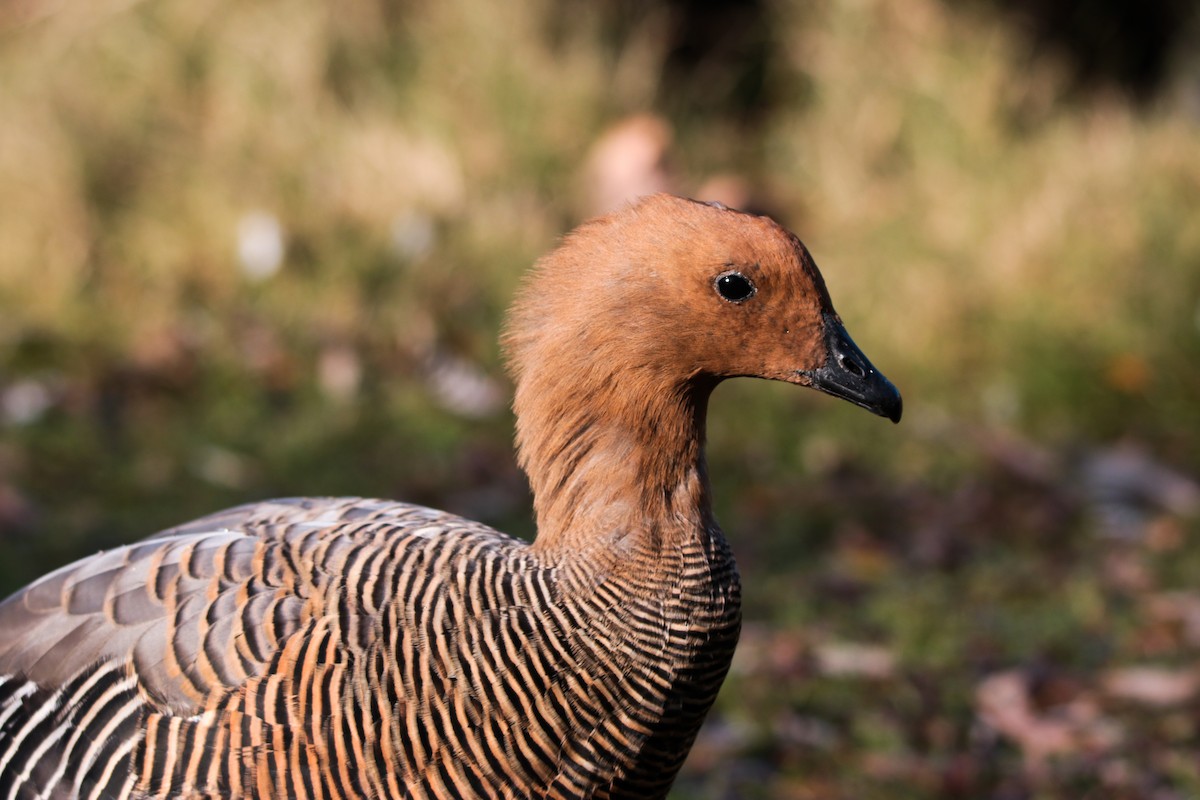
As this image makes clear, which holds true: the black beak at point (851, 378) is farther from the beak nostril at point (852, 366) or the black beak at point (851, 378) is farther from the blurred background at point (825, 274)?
the blurred background at point (825, 274)

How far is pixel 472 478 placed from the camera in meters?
6.07

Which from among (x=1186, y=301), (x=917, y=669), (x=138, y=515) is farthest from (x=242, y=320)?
(x=1186, y=301)

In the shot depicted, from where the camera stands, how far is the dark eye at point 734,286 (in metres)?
2.61

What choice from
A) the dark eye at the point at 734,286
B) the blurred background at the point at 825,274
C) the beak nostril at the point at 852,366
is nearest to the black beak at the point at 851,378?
the beak nostril at the point at 852,366

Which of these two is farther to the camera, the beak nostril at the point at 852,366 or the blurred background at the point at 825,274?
the blurred background at the point at 825,274

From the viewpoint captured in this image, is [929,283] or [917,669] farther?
[929,283]

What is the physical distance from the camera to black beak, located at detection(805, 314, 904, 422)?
8.74 ft

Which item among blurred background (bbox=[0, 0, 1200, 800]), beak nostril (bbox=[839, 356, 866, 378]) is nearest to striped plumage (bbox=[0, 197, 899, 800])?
beak nostril (bbox=[839, 356, 866, 378])

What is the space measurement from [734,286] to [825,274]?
502 cm

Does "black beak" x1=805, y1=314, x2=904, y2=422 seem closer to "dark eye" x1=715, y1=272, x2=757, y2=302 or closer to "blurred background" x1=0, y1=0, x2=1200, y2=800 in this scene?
"dark eye" x1=715, y1=272, x2=757, y2=302

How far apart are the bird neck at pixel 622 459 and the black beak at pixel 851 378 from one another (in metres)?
0.24

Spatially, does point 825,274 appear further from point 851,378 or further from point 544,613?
point 544,613

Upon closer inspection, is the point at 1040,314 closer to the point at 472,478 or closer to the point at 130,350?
the point at 472,478

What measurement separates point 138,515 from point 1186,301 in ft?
15.7
